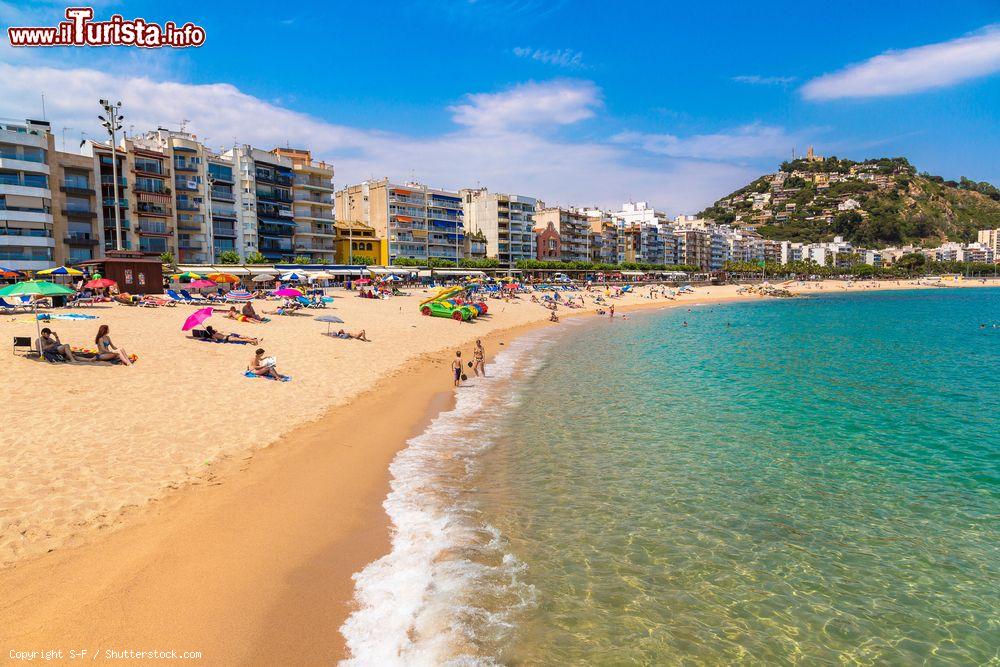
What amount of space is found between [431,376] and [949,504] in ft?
55.5

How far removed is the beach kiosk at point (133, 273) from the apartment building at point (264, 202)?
118 feet

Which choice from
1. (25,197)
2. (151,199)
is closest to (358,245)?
(151,199)

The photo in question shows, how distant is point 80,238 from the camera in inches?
2195

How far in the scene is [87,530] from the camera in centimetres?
794

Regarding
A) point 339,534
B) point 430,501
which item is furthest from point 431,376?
point 339,534

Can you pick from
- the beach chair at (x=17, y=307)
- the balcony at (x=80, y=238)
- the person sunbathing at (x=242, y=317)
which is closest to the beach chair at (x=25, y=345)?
the person sunbathing at (x=242, y=317)

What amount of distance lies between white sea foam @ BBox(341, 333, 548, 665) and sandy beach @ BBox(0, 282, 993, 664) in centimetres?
37

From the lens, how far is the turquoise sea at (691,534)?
6.76 meters

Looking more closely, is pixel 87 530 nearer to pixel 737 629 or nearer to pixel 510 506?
pixel 510 506

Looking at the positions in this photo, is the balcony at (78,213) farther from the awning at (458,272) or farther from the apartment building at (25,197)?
the awning at (458,272)

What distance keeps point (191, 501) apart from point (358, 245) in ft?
280

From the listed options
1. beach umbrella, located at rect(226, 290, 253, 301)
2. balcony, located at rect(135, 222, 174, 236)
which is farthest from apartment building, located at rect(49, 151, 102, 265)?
beach umbrella, located at rect(226, 290, 253, 301)

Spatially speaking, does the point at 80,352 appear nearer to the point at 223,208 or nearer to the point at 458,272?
the point at 223,208

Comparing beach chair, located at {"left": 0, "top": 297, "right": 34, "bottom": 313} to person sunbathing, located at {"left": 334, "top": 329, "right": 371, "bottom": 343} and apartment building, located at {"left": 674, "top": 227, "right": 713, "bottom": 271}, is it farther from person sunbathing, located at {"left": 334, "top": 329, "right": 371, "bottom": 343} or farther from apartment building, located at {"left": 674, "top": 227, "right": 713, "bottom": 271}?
apartment building, located at {"left": 674, "top": 227, "right": 713, "bottom": 271}
